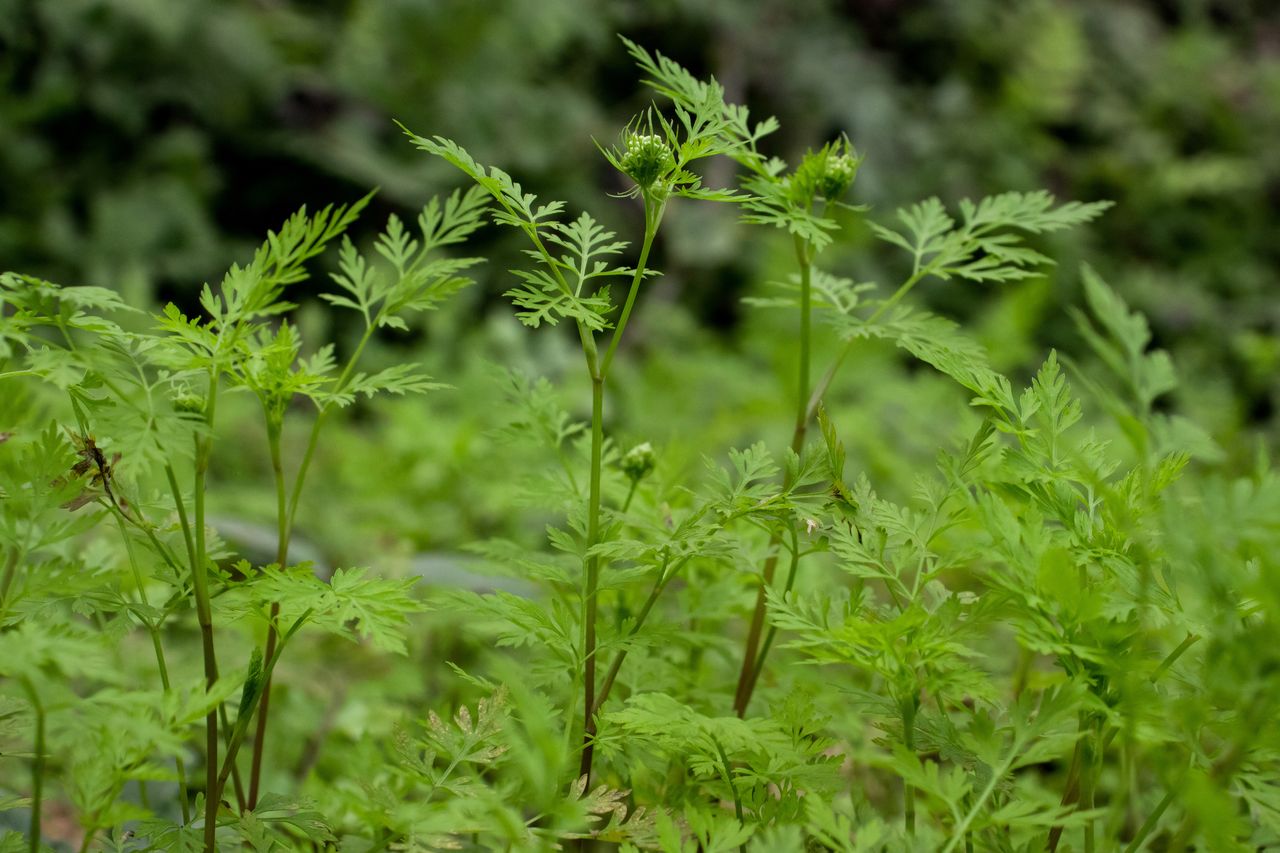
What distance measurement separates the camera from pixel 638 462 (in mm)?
954

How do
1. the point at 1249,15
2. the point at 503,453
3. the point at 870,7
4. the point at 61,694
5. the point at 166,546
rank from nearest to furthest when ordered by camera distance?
1. the point at 61,694
2. the point at 166,546
3. the point at 503,453
4. the point at 870,7
5. the point at 1249,15

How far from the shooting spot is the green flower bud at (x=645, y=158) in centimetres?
72

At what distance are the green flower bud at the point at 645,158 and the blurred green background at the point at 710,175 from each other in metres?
0.89

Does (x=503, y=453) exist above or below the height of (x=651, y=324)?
below

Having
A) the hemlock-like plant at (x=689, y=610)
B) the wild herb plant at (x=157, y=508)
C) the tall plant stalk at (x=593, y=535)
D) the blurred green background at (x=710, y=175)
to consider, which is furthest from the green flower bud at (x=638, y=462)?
the blurred green background at (x=710, y=175)

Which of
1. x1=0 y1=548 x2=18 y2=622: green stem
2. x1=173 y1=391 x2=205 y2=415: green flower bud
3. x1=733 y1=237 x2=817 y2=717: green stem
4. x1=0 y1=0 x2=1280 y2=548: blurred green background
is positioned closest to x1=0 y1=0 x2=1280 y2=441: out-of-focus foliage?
x1=0 y1=0 x2=1280 y2=548: blurred green background

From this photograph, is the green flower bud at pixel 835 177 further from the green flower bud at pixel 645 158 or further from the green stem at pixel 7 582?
the green stem at pixel 7 582

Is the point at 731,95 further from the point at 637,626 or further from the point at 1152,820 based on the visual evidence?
the point at 1152,820

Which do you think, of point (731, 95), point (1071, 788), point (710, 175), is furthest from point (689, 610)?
point (731, 95)

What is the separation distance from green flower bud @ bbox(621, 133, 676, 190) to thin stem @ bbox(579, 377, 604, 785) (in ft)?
0.52

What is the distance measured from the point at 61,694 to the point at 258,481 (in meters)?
1.79

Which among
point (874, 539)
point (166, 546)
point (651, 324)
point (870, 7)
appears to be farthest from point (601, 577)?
point (870, 7)

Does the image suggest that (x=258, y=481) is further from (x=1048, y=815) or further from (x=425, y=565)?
(x=1048, y=815)

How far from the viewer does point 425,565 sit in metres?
1.52
